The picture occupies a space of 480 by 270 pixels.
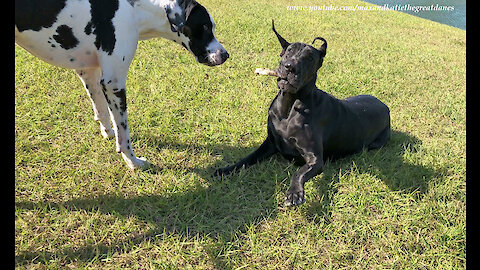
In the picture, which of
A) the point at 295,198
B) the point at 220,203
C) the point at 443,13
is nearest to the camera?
the point at 295,198

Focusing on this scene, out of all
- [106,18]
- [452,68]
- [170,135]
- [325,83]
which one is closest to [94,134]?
[170,135]

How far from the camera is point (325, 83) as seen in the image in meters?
5.45

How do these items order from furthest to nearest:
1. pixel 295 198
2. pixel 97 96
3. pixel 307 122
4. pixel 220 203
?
1. pixel 97 96
2. pixel 307 122
3. pixel 220 203
4. pixel 295 198

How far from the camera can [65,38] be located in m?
2.54

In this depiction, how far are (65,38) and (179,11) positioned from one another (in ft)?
3.08

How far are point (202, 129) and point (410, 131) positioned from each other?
272cm

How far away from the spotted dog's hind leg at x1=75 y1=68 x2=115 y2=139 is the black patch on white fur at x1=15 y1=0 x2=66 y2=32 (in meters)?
0.66

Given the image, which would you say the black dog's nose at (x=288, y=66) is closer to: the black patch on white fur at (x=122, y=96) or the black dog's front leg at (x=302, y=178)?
the black dog's front leg at (x=302, y=178)

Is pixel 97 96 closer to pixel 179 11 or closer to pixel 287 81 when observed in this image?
pixel 179 11

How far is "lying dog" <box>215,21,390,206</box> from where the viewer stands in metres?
2.83

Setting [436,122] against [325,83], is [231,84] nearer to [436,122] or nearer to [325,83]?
[325,83]

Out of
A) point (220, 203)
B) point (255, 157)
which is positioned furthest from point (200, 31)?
point (220, 203)

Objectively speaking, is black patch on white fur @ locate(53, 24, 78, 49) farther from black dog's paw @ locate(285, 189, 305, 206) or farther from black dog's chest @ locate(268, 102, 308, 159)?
black dog's paw @ locate(285, 189, 305, 206)

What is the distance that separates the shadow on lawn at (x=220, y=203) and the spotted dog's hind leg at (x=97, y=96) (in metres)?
0.60
